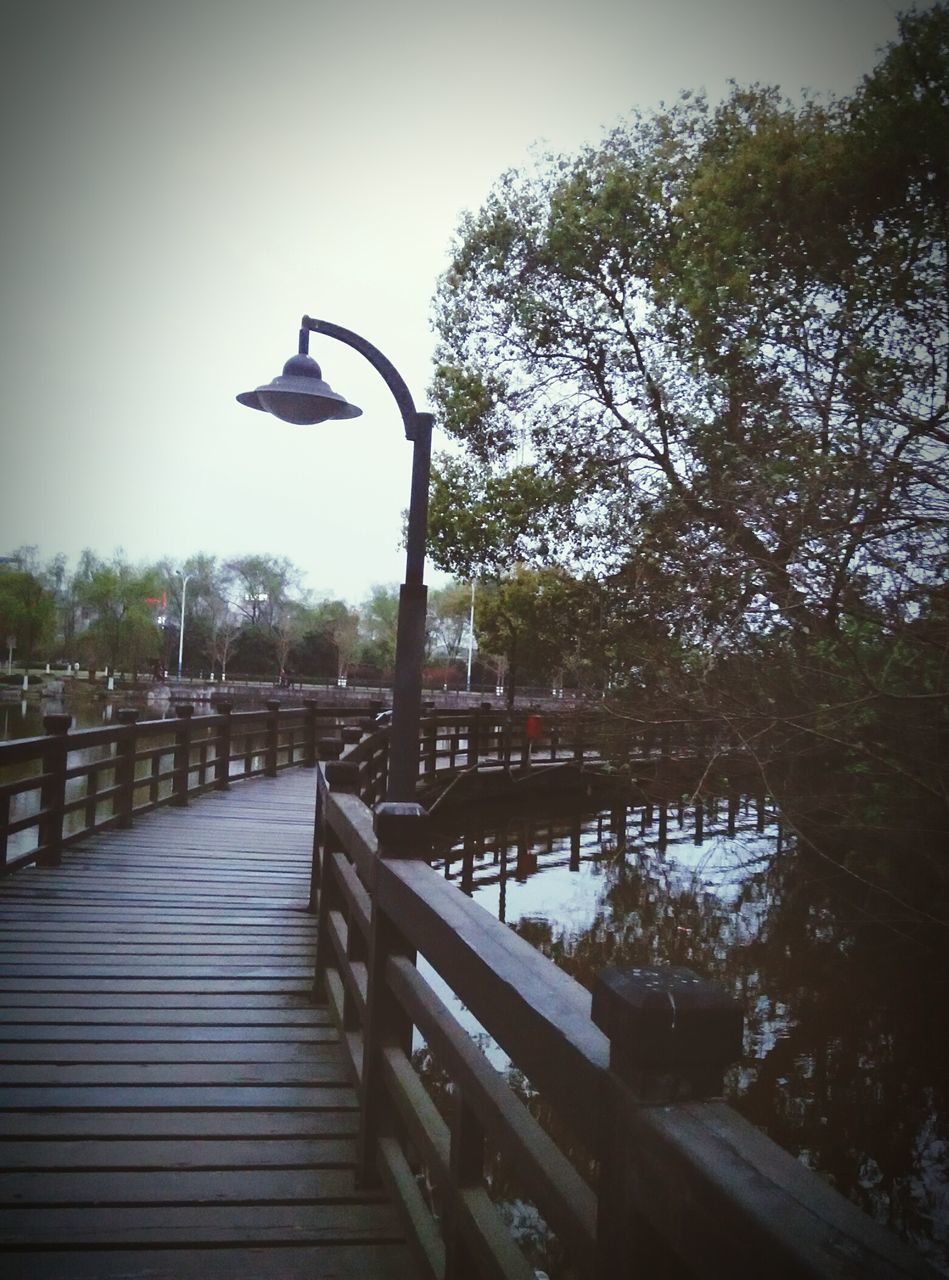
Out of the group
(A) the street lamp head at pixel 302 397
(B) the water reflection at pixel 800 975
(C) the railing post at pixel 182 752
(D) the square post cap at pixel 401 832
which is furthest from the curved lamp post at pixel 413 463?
(C) the railing post at pixel 182 752

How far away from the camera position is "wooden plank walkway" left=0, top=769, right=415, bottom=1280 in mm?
2594

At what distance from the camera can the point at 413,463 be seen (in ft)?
19.6

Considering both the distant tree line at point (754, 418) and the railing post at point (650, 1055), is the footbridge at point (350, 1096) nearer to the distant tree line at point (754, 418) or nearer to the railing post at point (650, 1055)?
the railing post at point (650, 1055)

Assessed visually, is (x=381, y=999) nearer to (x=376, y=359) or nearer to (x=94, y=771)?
(x=376, y=359)

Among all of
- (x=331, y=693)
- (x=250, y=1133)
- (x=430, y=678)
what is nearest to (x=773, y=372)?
(x=250, y=1133)

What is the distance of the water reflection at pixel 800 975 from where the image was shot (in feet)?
22.4

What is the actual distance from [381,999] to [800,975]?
8.21 m

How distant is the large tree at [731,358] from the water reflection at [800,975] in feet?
7.37

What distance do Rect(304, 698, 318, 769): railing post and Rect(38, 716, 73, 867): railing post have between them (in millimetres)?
9132

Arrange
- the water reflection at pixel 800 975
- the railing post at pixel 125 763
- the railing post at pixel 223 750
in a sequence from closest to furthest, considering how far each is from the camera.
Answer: the water reflection at pixel 800 975
the railing post at pixel 125 763
the railing post at pixel 223 750

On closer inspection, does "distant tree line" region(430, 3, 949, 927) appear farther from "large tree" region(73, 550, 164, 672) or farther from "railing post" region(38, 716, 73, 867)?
"large tree" region(73, 550, 164, 672)

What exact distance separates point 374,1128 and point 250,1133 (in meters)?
0.56

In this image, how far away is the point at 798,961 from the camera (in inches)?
409

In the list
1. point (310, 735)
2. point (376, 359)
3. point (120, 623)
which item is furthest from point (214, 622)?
point (376, 359)
